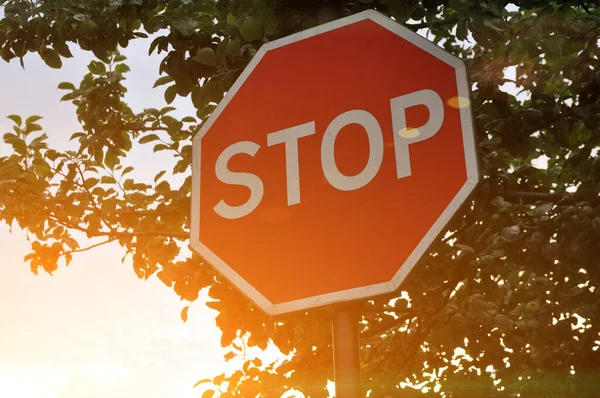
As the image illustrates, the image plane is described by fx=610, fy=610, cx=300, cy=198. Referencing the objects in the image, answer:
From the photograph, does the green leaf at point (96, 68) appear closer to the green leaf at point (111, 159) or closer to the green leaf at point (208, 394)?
the green leaf at point (111, 159)

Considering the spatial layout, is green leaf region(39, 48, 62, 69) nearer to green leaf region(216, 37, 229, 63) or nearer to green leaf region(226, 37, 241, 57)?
green leaf region(216, 37, 229, 63)

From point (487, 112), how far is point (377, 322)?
78.5 inches

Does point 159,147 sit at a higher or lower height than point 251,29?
higher

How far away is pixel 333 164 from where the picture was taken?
1565mm

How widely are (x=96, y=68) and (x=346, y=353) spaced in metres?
3.48

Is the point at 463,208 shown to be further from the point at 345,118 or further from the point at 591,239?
the point at 591,239

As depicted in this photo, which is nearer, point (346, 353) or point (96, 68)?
point (346, 353)

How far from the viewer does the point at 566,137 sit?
368cm

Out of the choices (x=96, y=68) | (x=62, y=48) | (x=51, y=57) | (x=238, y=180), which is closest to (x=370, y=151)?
(x=238, y=180)

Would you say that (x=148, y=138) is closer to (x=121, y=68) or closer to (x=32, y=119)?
(x=121, y=68)

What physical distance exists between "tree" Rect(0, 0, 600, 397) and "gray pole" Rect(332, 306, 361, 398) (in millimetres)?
1443

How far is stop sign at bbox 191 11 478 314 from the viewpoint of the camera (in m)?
1.43

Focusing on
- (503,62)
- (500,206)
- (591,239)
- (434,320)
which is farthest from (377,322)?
(503,62)

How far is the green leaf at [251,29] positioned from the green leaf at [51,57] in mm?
1581
